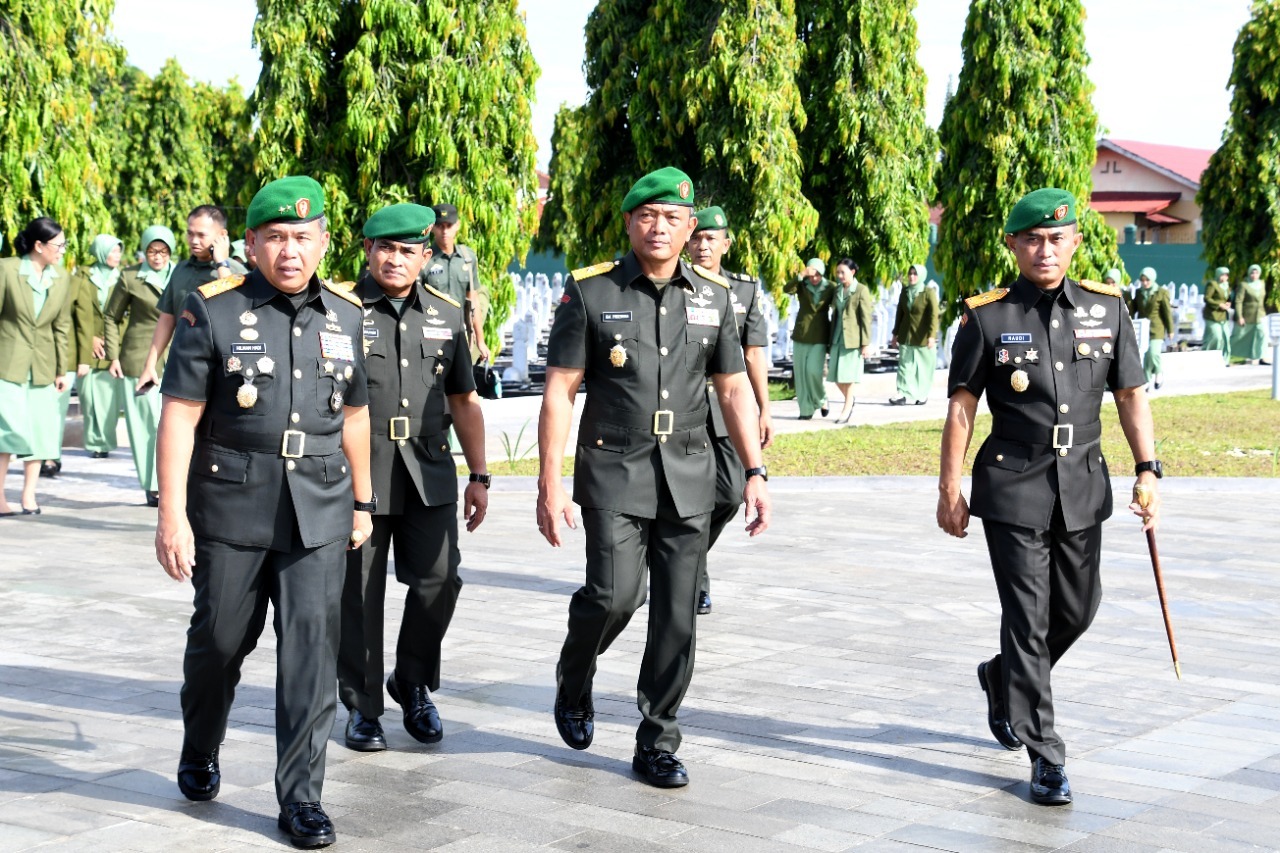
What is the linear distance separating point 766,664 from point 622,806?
210 centimetres

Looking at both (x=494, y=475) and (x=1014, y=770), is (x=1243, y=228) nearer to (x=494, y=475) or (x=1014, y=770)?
(x=494, y=475)

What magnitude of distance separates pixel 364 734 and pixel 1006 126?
2057cm

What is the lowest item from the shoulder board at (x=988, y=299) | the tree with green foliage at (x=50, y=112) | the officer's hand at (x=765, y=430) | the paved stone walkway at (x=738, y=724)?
the paved stone walkway at (x=738, y=724)

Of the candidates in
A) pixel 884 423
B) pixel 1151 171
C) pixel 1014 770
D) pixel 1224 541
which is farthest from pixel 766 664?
pixel 1151 171

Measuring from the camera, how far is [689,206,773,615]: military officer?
7.97 m

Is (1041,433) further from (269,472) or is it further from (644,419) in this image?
(269,472)

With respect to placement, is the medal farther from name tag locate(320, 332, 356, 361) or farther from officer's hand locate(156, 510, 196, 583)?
officer's hand locate(156, 510, 196, 583)

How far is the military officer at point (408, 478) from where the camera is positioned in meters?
6.01

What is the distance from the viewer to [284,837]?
4980mm

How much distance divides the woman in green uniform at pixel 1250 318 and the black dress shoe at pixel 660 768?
28566 millimetres

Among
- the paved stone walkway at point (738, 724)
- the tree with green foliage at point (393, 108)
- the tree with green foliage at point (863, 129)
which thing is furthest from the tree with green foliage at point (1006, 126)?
the paved stone walkway at point (738, 724)

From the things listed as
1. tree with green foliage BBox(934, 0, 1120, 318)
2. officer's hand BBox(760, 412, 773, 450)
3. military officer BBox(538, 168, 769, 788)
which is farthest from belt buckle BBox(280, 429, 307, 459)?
tree with green foliage BBox(934, 0, 1120, 318)

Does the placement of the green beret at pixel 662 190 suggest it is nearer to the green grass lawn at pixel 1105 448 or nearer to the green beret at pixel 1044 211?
the green beret at pixel 1044 211

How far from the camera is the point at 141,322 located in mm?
12039
